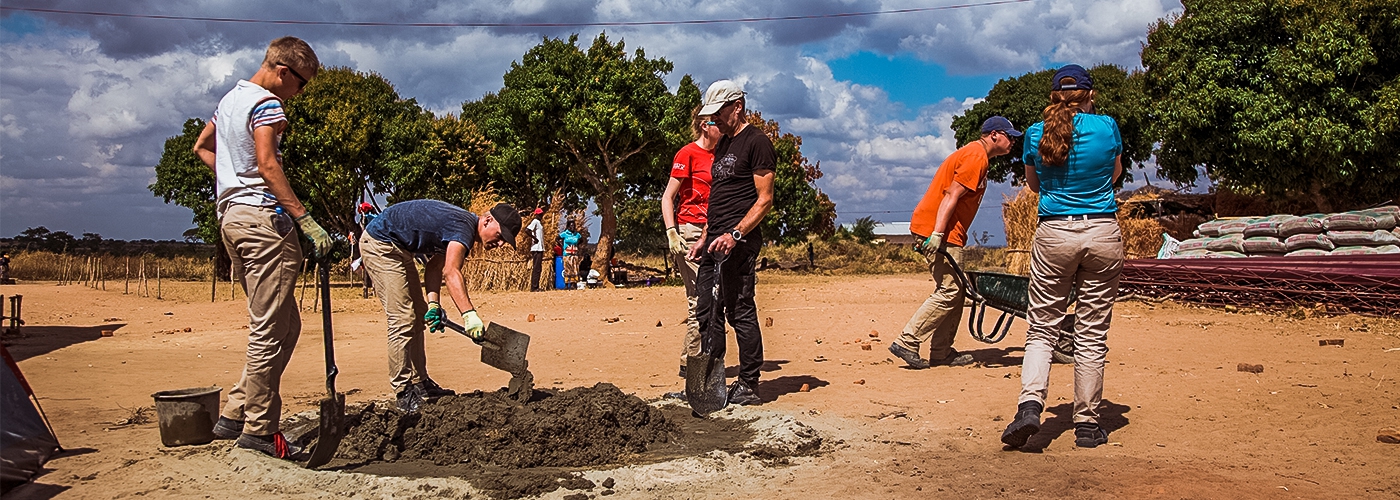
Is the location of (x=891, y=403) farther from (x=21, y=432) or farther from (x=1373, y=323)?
(x=1373, y=323)

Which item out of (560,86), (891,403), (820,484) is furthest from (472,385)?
(560,86)

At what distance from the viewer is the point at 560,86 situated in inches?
867

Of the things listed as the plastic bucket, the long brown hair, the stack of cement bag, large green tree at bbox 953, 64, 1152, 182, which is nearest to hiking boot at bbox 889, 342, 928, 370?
the long brown hair

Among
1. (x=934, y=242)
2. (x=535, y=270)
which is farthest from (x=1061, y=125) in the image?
(x=535, y=270)

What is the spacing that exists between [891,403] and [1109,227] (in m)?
1.83

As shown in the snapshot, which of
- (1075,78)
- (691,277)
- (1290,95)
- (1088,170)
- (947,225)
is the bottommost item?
(691,277)

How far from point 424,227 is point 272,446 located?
4.55 ft

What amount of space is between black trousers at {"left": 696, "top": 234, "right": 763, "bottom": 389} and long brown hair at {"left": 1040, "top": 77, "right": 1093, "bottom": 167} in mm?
1805

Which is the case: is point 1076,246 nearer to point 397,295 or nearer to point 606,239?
point 397,295

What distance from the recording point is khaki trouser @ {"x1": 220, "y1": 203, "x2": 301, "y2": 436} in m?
4.31

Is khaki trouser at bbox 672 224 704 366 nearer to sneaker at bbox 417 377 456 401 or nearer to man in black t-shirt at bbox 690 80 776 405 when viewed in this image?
man in black t-shirt at bbox 690 80 776 405

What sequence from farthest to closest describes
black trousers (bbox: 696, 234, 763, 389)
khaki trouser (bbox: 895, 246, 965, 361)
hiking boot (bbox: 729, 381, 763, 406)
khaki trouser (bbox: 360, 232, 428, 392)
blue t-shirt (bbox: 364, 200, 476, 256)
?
khaki trouser (bbox: 895, 246, 965, 361)
hiking boot (bbox: 729, 381, 763, 406)
black trousers (bbox: 696, 234, 763, 389)
khaki trouser (bbox: 360, 232, 428, 392)
blue t-shirt (bbox: 364, 200, 476, 256)

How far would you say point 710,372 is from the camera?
18.6ft

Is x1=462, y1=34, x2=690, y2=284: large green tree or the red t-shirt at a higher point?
x1=462, y1=34, x2=690, y2=284: large green tree
